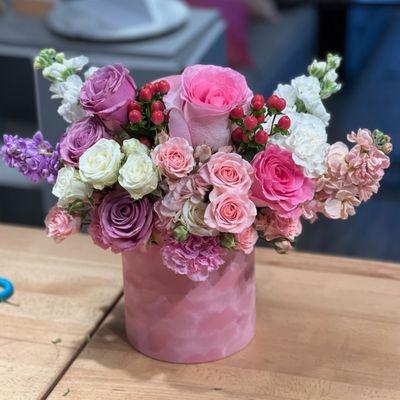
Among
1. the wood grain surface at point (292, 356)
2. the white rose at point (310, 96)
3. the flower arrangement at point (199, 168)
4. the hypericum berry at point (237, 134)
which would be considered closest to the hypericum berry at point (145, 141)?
the flower arrangement at point (199, 168)

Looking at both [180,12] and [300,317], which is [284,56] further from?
[300,317]

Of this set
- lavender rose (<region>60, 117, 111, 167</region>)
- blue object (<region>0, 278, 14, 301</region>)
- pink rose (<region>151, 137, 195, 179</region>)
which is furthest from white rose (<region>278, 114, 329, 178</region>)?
blue object (<region>0, 278, 14, 301</region>)

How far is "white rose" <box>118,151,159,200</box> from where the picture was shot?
3.03ft

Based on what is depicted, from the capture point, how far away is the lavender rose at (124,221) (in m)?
0.96

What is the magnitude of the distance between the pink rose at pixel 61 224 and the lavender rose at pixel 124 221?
6 cm

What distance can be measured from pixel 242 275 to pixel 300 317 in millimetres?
171

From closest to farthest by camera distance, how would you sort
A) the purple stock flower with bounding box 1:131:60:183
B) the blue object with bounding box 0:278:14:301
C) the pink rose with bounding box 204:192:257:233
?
→ the pink rose with bounding box 204:192:257:233, the purple stock flower with bounding box 1:131:60:183, the blue object with bounding box 0:278:14:301

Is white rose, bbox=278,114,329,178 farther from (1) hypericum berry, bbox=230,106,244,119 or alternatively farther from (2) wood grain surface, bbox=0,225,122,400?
(2) wood grain surface, bbox=0,225,122,400

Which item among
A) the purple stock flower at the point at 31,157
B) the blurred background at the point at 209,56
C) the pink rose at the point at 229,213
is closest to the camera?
the pink rose at the point at 229,213

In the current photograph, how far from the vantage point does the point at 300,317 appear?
3.91 ft

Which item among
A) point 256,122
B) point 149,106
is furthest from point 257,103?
point 149,106

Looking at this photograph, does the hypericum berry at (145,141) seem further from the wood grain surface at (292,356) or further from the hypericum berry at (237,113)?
the wood grain surface at (292,356)

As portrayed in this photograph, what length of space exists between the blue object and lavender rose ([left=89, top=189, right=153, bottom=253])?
1.12 ft

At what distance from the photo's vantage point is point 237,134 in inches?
38.0
